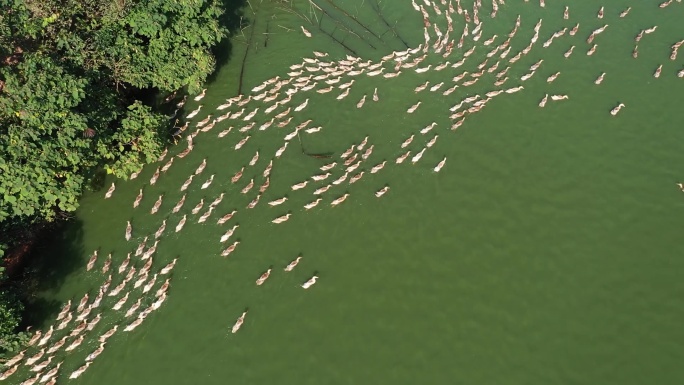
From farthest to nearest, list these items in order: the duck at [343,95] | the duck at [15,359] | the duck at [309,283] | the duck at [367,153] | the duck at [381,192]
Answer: the duck at [343,95] < the duck at [367,153] < the duck at [381,192] < the duck at [309,283] < the duck at [15,359]

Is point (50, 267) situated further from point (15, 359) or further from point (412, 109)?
point (412, 109)

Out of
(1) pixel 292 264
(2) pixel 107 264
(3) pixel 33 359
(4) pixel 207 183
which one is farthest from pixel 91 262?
(1) pixel 292 264

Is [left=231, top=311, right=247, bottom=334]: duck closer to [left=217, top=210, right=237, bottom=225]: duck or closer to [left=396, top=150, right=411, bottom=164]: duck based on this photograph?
[left=217, top=210, right=237, bottom=225]: duck

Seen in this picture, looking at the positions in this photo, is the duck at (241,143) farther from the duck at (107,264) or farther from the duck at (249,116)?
the duck at (107,264)

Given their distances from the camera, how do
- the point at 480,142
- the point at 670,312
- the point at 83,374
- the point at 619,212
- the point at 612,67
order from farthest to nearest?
the point at 612,67, the point at 480,142, the point at 619,212, the point at 670,312, the point at 83,374

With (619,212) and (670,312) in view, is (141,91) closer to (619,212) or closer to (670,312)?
(619,212)

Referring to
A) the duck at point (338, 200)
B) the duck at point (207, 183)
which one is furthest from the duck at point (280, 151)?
the duck at point (338, 200)

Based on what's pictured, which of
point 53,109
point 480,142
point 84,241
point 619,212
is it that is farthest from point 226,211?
point 619,212
